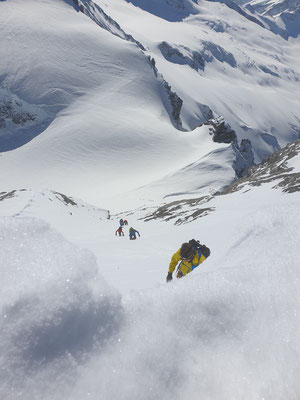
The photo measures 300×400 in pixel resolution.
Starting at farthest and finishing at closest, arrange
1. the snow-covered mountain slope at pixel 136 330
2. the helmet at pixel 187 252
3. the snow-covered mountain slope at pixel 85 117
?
the snow-covered mountain slope at pixel 85 117
the helmet at pixel 187 252
the snow-covered mountain slope at pixel 136 330

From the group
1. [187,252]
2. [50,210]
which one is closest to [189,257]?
[187,252]

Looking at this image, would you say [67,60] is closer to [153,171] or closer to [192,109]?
[153,171]

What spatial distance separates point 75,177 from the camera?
6812 centimetres

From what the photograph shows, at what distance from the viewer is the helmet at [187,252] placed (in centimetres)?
640

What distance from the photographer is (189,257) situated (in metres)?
6.44

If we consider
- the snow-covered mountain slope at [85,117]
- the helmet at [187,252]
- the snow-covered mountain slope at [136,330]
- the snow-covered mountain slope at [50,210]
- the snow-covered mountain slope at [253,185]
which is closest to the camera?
the snow-covered mountain slope at [136,330]

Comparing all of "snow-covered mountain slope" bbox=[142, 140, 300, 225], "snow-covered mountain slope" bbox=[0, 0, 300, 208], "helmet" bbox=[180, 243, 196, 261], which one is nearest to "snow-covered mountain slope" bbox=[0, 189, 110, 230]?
"snow-covered mountain slope" bbox=[142, 140, 300, 225]

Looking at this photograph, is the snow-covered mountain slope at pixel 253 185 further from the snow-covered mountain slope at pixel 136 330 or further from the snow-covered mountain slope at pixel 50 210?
the snow-covered mountain slope at pixel 136 330

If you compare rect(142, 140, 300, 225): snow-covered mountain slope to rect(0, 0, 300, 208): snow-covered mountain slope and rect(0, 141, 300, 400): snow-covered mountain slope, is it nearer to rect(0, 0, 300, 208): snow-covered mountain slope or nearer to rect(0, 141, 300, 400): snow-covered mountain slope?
rect(0, 0, 300, 208): snow-covered mountain slope

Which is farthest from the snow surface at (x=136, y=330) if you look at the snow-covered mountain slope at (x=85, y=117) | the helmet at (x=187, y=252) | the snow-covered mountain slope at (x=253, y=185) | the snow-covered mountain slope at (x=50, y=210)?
the snow-covered mountain slope at (x=85, y=117)

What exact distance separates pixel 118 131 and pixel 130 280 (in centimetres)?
7533

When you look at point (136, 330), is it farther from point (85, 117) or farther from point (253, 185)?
point (85, 117)

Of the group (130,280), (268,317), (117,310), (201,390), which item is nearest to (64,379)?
(117,310)

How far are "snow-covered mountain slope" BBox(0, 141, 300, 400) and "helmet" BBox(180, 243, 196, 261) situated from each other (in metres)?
3.65
